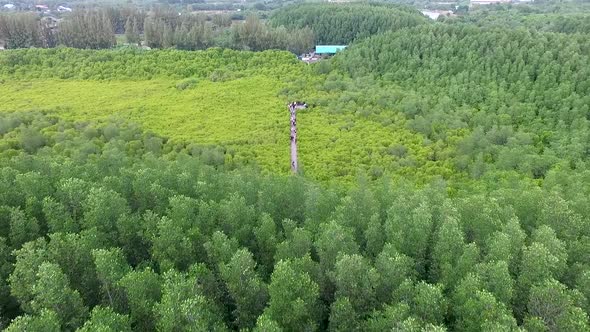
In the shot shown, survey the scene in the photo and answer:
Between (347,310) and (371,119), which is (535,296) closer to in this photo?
(347,310)

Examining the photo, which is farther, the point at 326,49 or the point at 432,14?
the point at 432,14

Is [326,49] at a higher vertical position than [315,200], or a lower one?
lower

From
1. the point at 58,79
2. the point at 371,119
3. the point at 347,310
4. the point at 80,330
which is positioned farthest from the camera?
the point at 58,79

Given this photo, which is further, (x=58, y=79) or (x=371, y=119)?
(x=58, y=79)

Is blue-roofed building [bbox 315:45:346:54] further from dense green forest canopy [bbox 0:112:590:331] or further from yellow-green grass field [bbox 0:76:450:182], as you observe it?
dense green forest canopy [bbox 0:112:590:331]

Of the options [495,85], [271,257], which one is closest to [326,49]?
[495,85]

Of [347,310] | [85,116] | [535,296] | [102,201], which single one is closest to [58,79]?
[85,116]

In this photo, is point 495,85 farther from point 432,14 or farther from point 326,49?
point 432,14

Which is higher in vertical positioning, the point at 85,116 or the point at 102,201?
the point at 102,201
